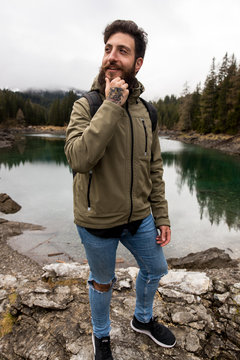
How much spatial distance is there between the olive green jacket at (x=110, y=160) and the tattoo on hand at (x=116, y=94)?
0.15 feet

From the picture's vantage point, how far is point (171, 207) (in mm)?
14164

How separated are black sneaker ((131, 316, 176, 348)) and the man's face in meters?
2.70

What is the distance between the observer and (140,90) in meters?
2.16

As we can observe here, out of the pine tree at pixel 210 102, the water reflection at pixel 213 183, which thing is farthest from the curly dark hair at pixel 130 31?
the pine tree at pixel 210 102

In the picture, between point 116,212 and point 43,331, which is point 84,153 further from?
point 43,331

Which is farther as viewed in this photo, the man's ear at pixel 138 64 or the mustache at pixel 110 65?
the man's ear at pixel 138 64

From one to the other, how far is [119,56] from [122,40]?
0.16 meters

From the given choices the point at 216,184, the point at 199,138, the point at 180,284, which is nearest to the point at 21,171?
the point at 216,184

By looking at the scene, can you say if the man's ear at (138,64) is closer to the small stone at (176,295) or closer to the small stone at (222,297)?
the small stone at (176,295)

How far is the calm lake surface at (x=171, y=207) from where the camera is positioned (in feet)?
29.5

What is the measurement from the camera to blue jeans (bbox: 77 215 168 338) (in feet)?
6.77

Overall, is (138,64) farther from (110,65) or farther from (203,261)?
(203,261)

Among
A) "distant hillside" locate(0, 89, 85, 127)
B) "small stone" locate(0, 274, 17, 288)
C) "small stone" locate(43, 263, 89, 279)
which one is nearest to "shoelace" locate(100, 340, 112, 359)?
"small stone" locate(43, 263, 89, 279)

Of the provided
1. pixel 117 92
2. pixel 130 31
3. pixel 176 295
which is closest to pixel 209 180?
A: pixel 176 295
